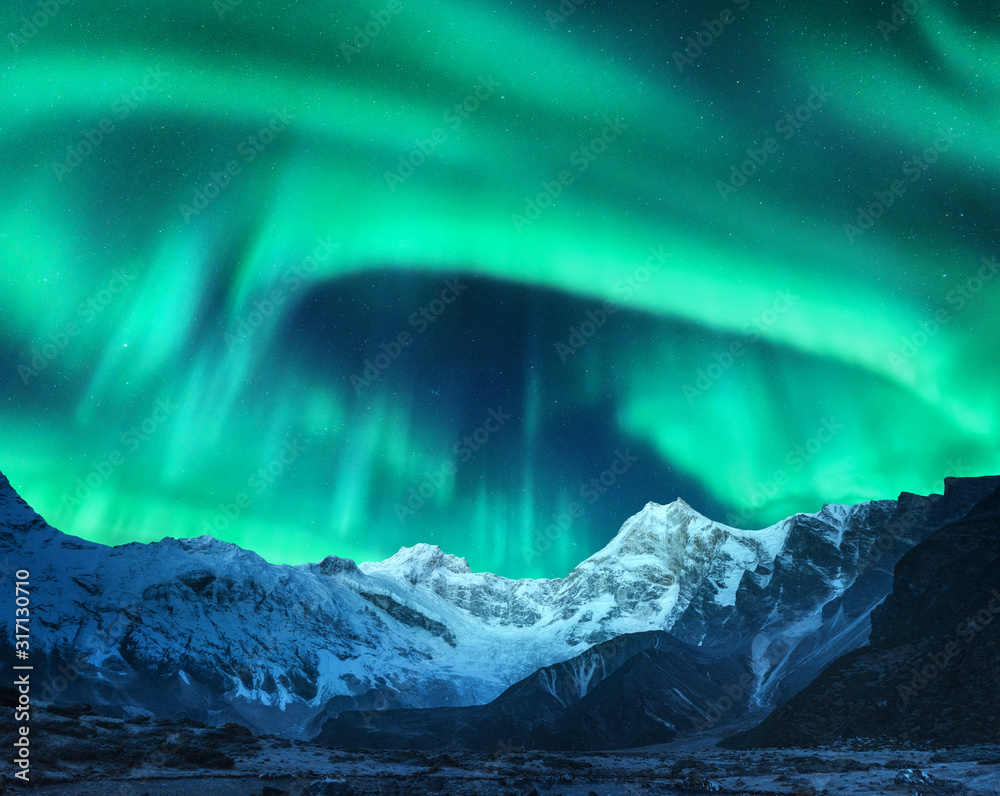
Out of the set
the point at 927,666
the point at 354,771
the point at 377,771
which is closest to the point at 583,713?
the point at 927,666

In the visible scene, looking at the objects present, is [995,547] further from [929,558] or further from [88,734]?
[88,734]

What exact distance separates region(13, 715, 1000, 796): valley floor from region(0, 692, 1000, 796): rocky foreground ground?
80mm

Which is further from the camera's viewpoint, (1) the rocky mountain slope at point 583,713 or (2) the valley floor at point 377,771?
(1) the rocky mountain slope at point 583,713

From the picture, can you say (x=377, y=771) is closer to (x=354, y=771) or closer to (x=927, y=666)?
(x=354, y=771)

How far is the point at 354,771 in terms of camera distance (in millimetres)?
40406

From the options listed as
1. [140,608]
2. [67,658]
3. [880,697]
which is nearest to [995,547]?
[880,697]

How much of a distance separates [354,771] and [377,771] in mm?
1678

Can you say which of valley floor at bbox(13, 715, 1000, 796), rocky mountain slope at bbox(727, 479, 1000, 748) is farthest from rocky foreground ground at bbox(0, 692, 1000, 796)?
rocky mountain slope at bbox(727, 479, 1000, 748)

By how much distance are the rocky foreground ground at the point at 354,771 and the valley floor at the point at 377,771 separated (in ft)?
0.26

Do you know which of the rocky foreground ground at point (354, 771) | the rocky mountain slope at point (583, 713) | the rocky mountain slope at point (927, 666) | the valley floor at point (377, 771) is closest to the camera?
the rocky foreground ground at point (354, 771)

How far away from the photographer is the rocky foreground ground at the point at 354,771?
3048 cm

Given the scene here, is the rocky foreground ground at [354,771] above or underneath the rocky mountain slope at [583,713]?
above

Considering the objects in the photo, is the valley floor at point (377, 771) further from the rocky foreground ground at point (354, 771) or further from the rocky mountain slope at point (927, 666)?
the rocky mountain slope at point (927, 666)

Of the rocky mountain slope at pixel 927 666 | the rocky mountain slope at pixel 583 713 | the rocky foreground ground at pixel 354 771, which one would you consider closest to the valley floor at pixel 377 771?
the rocky foreground ground at pixel 354 771
